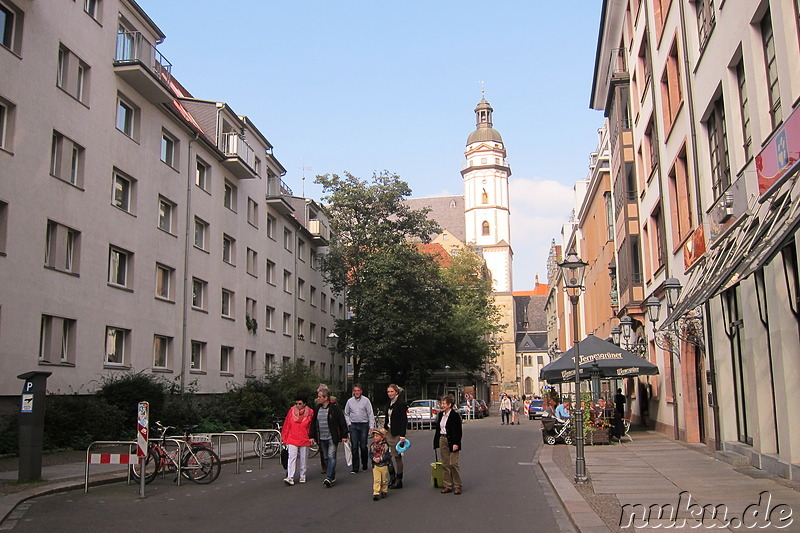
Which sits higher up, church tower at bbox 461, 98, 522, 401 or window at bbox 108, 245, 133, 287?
church tower at bbox 461, 98, 522, 401

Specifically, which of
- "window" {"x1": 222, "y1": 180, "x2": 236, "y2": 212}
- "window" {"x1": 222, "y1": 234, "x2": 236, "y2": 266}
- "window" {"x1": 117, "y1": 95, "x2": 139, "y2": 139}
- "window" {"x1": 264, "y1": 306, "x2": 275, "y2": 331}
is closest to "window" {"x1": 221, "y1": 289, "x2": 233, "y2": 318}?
"window" {"x1": 222, "y1": 234, "x2": 236, "y2": 266}

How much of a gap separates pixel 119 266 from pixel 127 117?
5.30 metres

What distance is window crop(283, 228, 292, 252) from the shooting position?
4388cm

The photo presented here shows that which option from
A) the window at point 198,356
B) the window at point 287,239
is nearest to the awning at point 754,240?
the window at point 198,356

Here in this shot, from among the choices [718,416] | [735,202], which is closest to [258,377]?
[718,416]

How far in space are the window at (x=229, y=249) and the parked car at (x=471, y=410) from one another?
21142 millimetres

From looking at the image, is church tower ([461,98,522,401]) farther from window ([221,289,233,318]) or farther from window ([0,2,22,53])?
window ([0,2,22,53])

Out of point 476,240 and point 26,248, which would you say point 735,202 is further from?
point 476,240

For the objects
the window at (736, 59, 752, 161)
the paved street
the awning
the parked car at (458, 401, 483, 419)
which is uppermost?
the window at (736, 59, 752, 161)

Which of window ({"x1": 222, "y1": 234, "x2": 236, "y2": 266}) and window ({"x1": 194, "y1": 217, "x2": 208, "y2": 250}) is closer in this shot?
window ({"x1": 194, "y1": 217, "x2": 208, "y2": 250})

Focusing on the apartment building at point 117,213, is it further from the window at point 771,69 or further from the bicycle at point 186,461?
the window at point 771,69

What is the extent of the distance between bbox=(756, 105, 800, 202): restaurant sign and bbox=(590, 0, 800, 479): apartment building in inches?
1.1

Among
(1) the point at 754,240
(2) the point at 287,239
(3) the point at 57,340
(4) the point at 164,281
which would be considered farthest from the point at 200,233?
(1) the point at 754,240

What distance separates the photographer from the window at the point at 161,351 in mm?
26875
